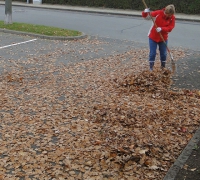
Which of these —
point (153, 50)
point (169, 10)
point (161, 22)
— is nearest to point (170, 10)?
point (169, 10)

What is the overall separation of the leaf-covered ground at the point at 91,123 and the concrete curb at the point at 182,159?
174 mm

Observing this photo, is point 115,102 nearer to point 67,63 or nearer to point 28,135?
point 28,135

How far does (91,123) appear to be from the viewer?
6.11 metres

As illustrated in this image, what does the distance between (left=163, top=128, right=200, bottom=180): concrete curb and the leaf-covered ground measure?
0.17 meters

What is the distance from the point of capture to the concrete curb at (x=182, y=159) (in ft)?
14.5

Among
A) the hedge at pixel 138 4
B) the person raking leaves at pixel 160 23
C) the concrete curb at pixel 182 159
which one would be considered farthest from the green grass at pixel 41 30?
the hedge at pixel 138 4

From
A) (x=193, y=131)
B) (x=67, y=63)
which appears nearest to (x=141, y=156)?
(x=193, y=131)

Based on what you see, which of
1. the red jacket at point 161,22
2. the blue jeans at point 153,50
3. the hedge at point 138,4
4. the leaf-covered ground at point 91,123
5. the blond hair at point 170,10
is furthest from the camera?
the hedge at point 138,4

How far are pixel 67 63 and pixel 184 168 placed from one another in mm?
6430

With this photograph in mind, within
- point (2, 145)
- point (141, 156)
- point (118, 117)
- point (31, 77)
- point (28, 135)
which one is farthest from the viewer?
point (31, 77)

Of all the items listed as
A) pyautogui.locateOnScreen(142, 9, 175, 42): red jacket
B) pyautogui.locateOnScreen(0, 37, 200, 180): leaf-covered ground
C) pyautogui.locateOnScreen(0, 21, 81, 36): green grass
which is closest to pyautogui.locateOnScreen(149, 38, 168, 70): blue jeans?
pyautogui.locateOnScreen(142, 9, 175, 42): red jacket

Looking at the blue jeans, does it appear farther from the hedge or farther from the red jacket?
the hedge

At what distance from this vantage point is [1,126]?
5969mm

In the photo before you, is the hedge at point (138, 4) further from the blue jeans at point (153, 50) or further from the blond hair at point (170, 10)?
the blond hair at point (170, 10)
